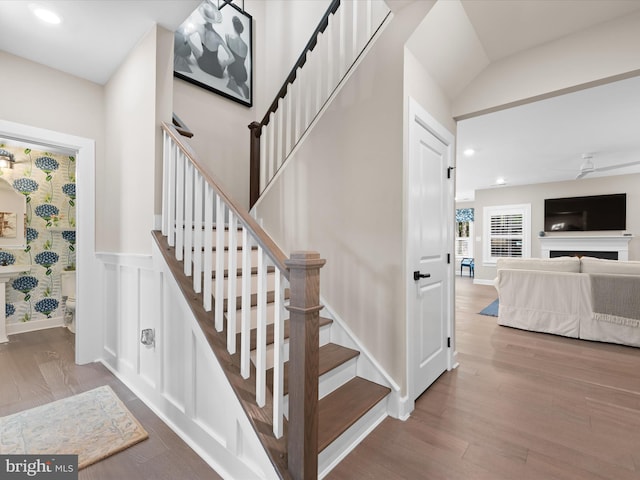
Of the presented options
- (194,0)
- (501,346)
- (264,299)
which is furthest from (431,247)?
(194,0)

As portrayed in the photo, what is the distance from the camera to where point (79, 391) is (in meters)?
2.25

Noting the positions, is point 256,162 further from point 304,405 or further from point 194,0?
point 304,405

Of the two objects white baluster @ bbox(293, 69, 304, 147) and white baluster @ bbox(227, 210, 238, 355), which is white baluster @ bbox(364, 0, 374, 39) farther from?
white baluster @ bbox(227, 210, 238, 355)

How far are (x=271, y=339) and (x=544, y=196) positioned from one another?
8416mm

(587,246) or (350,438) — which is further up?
(587,246)

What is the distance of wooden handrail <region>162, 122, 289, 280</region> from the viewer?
4.05 ft

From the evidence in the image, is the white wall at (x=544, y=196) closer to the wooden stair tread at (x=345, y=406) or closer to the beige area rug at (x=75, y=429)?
the wooden stair tread at (x=345, y=406)

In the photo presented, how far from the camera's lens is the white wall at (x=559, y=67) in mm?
1991

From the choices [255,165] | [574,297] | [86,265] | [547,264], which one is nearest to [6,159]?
[86,265]

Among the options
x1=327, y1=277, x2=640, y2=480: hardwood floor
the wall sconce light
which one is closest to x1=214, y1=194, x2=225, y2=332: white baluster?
x1=327, y1=277, x2=640, y2=480: hardwood floor

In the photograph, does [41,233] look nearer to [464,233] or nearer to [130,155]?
[130,155]

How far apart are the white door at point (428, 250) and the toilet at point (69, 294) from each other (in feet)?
13.7

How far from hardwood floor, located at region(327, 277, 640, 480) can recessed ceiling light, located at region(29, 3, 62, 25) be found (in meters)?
3.25

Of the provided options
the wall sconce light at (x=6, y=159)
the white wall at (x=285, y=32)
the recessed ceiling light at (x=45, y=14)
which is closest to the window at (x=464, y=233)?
the white wall at (x=285, y=32)
